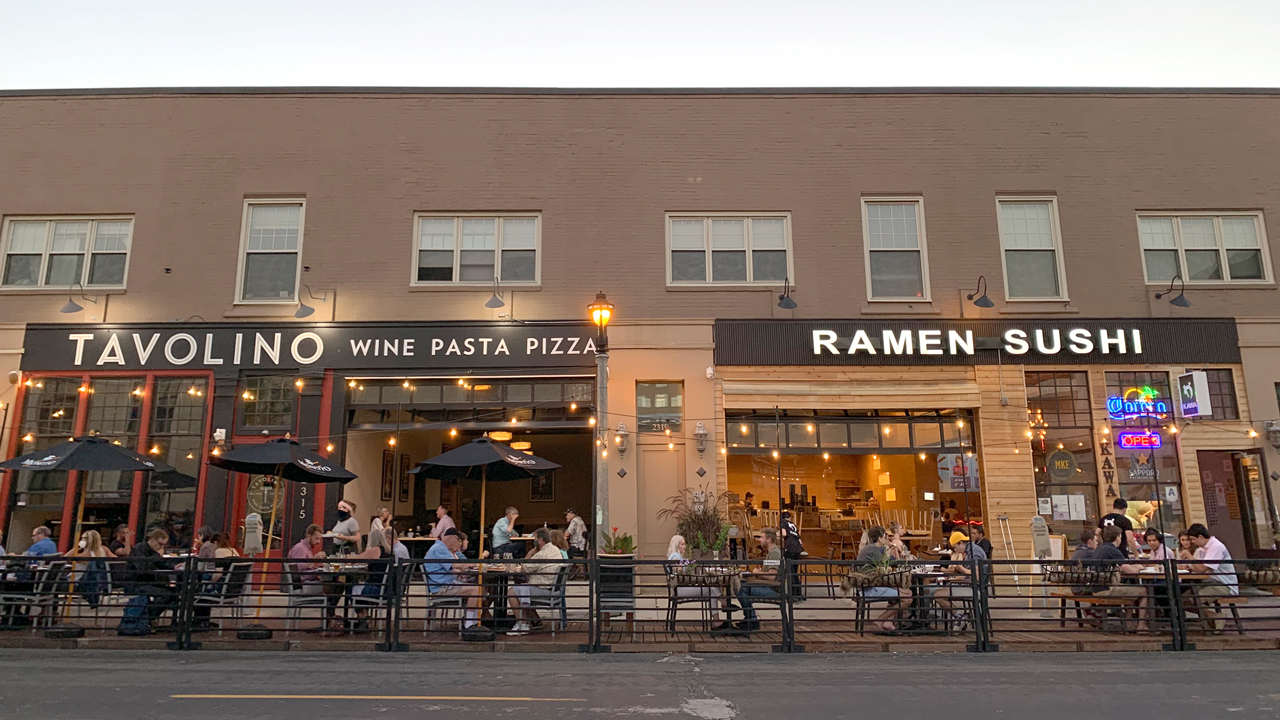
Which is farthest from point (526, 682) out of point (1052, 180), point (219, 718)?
point (1052, 180)

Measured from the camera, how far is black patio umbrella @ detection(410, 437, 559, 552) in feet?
39.7

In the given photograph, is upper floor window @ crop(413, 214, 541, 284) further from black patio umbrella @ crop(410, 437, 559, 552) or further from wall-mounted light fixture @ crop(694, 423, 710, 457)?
black patio umbrella @ crop(410, 437, 559, 552)

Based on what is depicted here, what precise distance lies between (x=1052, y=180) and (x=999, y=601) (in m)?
9.04

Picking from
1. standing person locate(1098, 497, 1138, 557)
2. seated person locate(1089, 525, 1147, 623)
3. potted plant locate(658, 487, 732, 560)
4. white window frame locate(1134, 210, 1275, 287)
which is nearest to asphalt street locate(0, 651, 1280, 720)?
seated person locate(1089, 525, 1147, 623)

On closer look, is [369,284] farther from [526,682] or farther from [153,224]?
[526,682]

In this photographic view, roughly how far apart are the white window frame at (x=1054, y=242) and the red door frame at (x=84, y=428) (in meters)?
16.3

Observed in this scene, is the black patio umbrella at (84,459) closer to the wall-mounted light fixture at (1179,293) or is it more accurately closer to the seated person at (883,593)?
the seated person at (883,593)

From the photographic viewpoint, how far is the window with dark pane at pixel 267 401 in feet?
54.7

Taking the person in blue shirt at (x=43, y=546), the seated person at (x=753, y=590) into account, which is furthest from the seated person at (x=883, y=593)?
the person in blue shirt at (x=43, y=546)

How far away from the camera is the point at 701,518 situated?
14992mm

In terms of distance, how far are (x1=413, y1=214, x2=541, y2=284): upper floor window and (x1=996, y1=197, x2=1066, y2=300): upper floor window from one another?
982 centimetres

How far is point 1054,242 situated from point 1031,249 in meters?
0.50

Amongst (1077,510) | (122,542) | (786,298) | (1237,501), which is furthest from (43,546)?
(1237,501)

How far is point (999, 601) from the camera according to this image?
14352 mm
